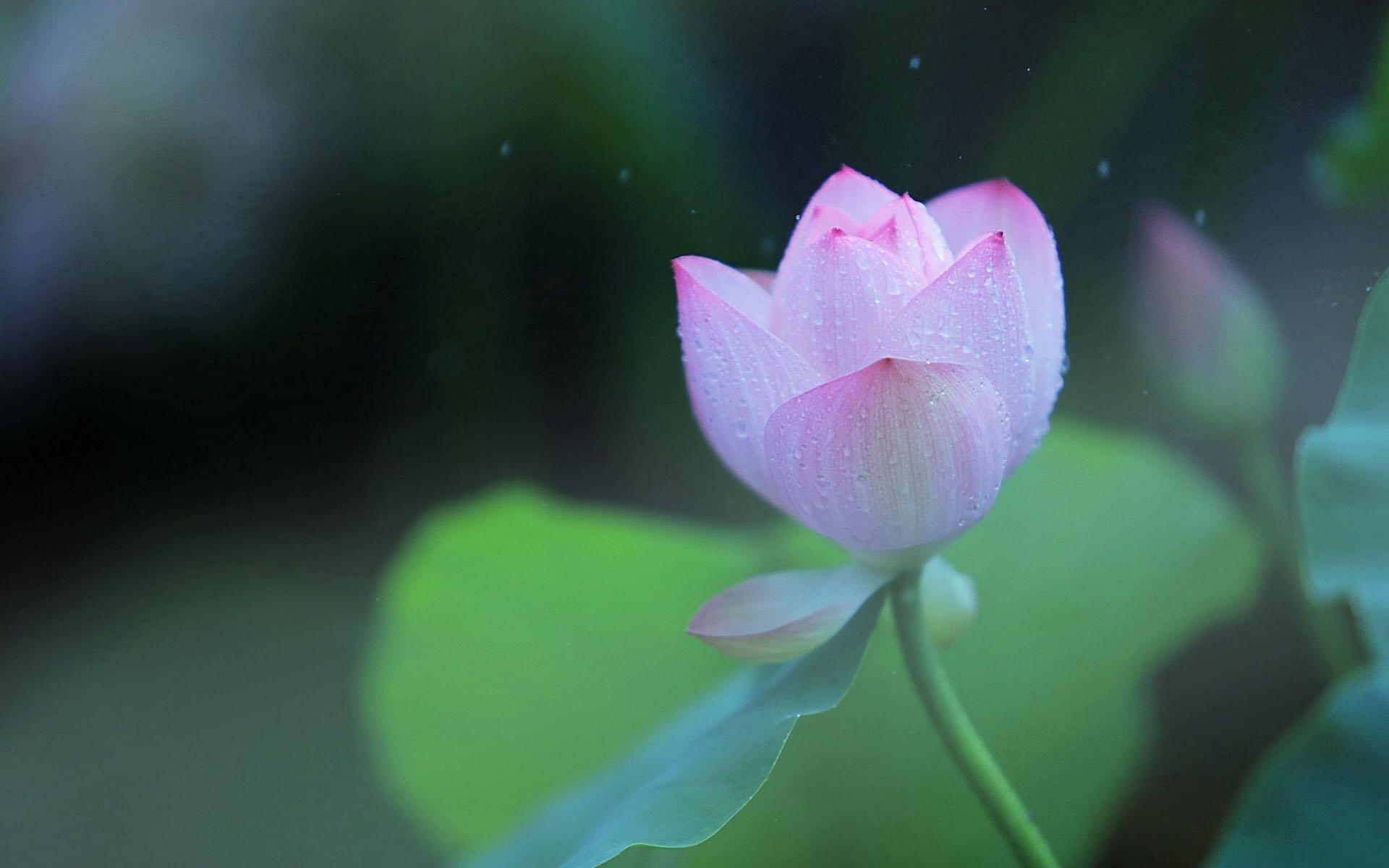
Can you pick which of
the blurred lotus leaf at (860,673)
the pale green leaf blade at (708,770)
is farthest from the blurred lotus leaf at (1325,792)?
the pale green leaf blade at (708,770)

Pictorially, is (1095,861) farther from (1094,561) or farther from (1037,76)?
(1037,76)

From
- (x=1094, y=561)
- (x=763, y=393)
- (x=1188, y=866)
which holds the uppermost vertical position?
(x=763, y=393)

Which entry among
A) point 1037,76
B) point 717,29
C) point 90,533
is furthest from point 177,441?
point 1037,76

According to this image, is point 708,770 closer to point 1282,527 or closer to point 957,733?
point 957,733

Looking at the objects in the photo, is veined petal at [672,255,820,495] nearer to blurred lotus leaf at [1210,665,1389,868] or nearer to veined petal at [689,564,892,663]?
veined petal at [689,564,892,663]

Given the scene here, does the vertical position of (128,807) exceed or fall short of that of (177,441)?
it falls short

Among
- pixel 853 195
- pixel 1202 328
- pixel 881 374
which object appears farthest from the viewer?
pixel 1202 328

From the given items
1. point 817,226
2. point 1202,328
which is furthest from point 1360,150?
point 817,226

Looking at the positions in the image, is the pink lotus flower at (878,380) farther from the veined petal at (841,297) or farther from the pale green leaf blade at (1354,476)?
the pale green leaf blade at (1354,476)
